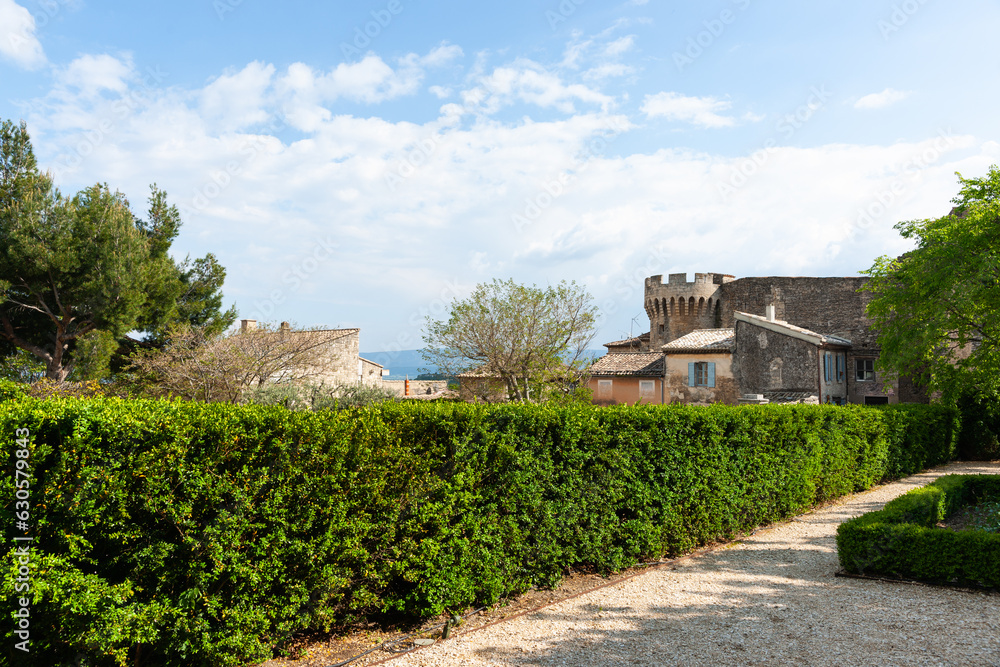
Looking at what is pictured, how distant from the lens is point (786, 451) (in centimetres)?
1118

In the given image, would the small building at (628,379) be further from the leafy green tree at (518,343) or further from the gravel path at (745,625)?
the gravel path at (745,625)

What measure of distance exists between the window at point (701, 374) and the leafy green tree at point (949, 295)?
33.8 ft

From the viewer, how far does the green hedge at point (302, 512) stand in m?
4.11

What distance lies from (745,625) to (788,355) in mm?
29494

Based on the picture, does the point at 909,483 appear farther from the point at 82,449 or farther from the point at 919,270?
the point at 82,449

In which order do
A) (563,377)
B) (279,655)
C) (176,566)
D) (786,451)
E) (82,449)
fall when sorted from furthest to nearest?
(563,377)
(786,451)
(279,655)
(176,566)
(82,449)

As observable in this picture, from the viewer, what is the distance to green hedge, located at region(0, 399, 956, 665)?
4.11 metres

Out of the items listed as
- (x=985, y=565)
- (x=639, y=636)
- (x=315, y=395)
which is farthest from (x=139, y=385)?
(x=985, y=565)

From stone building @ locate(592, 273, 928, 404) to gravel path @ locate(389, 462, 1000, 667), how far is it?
853 inches

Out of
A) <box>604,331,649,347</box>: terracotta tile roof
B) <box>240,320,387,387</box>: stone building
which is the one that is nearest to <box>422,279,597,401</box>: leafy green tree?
<box>240,320,387,387</box>: stone building

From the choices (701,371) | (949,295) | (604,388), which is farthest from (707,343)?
(949,295)

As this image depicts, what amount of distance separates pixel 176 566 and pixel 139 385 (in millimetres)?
20802

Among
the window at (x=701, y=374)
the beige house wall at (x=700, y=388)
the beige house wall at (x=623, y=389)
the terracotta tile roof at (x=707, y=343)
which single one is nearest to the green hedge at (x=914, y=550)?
the beige house wall at (x=700, y=388)

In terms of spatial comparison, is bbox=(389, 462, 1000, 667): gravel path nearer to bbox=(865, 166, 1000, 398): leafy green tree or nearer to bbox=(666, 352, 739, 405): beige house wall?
bbox=(865, 166, 1000, 398): leafy green tree
